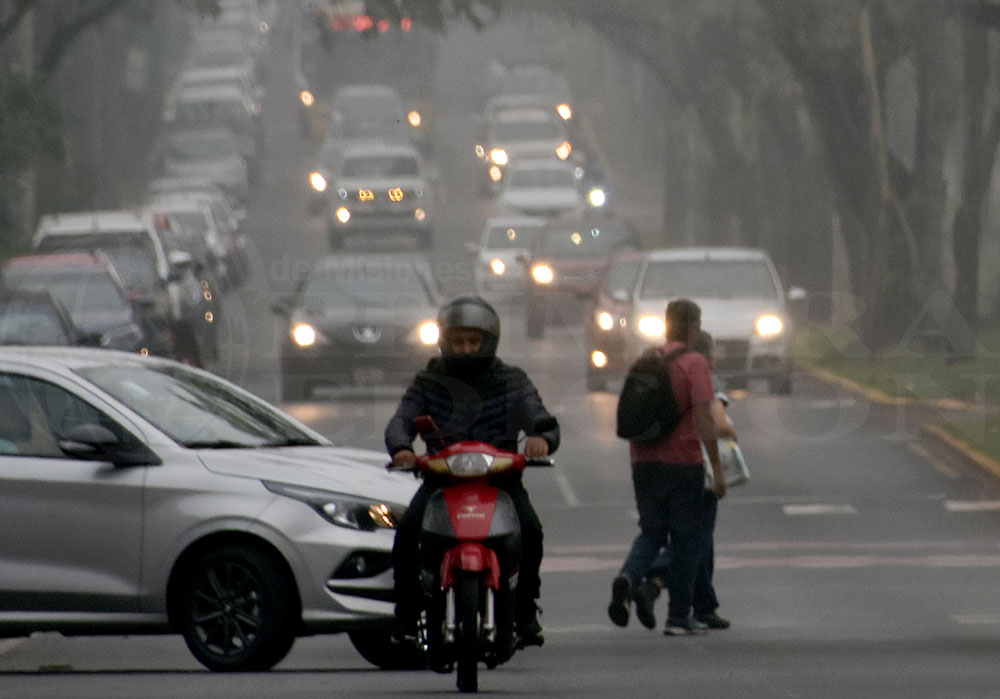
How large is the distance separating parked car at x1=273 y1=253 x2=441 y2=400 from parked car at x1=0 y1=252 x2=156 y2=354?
243cm

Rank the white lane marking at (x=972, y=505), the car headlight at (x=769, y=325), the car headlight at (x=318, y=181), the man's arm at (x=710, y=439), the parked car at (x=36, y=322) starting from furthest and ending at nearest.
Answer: the car headlight at (x=318, y=181)
the car headlight at (x=769, y=325)
the parked car at (x=36, y=322)
the white lane marking at (x=972, y=505)
the man's arm at (x=710, y=439)

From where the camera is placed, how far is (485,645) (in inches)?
372

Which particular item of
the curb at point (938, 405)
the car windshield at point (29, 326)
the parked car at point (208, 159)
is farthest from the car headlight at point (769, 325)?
the parked car at point (208, 159)

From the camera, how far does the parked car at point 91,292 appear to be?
24.1 meters

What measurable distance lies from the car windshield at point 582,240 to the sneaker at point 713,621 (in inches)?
946

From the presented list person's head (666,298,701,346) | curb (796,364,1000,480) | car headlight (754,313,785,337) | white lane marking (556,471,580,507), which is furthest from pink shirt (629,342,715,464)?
car headlight (754,313,785,337)

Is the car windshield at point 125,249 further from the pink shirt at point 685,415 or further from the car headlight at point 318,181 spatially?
the car headlight at point 318,181

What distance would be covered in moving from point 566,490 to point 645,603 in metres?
7.75

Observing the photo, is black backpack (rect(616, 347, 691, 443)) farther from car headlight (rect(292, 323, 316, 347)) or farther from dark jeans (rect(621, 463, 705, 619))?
car headlight (rect(292, 323, 316, 347))

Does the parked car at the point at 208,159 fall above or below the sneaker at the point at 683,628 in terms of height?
above

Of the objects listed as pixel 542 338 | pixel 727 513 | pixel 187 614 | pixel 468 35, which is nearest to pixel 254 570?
pixel 187 614

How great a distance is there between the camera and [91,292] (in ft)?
83.1

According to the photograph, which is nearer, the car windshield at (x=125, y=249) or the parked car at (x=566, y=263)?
the car windshield at (x=125, y=249)

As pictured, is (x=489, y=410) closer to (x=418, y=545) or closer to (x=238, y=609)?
(x=418, y=545)
